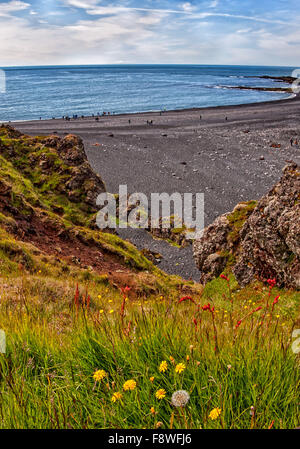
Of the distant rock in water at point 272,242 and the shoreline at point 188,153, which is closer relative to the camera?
the distant rock in water at point 272,242

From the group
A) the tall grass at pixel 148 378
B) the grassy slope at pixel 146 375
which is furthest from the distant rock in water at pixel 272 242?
the tall grass at pixel 148 378

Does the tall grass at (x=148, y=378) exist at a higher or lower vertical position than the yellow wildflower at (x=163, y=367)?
lower

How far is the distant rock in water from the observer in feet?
36.4

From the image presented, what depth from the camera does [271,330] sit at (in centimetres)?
375

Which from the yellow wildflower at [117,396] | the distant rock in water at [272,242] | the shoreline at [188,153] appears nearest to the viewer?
the yellow wildflower at [117,396]

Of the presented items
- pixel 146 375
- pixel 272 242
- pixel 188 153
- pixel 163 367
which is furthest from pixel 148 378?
pixel 188 153

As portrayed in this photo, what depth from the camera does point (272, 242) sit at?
11.9m

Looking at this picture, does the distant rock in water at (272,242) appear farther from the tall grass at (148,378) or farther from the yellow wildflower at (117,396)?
the yellow wildflower at (117,396)

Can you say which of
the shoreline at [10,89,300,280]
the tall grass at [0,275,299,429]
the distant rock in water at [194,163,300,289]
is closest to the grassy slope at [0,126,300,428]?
the tall grass at [0,275,299,429]

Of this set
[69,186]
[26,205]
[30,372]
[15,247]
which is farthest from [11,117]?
[30,372]

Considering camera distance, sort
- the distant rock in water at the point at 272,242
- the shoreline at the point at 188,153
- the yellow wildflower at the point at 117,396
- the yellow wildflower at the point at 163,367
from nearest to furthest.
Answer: the yellow wildflower at the point at 117,396 → the yellow wildflower at the point at 163,367 → the distant rock in water at the point at 272,242 → the shoreline at the point at 188,153

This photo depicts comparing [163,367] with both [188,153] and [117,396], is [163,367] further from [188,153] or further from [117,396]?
[188,153]

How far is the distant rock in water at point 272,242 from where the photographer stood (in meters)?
11.1

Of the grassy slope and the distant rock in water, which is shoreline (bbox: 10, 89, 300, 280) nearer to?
the distant rock in water
